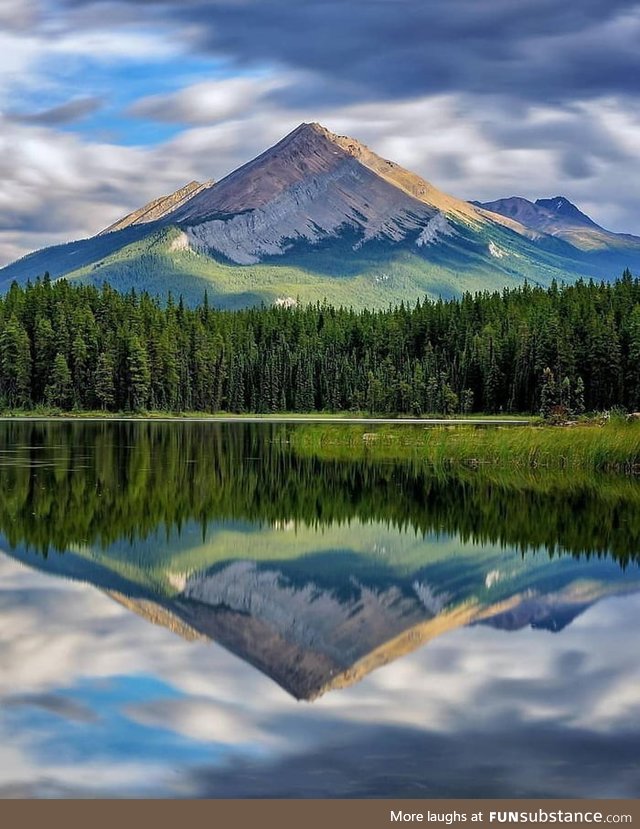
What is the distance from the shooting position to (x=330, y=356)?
17650 centimetres

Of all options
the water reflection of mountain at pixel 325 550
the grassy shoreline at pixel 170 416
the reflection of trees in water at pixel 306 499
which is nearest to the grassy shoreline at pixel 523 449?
the reflection of trees in water at pixel 306 499

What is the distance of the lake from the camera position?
12.6m

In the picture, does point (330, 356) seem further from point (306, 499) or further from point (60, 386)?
point (306, 499)

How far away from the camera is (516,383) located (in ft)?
458

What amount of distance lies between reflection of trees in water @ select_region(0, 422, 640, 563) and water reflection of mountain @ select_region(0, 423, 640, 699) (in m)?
0.10

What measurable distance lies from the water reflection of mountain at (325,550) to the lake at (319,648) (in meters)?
0.11

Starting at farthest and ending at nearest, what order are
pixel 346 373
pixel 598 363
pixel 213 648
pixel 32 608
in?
pixel 346 373
pixel 598 363
pixel 32 608
pixel 213 648

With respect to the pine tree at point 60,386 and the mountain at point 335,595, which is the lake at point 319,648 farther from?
the pine tree at point 60,386

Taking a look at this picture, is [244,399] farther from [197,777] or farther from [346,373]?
[197,777]

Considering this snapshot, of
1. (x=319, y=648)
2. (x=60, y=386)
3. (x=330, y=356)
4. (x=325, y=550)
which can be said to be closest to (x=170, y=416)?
(x=60, y=386)

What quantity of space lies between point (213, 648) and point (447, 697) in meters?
4.23

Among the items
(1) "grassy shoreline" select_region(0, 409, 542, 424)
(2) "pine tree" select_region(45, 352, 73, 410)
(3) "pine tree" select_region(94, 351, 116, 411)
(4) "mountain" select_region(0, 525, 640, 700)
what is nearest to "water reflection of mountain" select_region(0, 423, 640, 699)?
(4) "mountain" select_region(0, 525, 640, 700)

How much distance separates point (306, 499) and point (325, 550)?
36.9 ft
